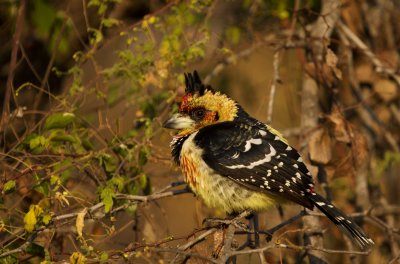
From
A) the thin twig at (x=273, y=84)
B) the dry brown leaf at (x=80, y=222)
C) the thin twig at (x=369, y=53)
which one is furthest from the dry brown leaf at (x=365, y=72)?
the dry brown leaf at (x=80, y=222)

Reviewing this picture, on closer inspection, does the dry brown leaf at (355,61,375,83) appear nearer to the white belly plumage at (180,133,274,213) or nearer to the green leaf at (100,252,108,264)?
the white belly plumage at (180,133,274,213)

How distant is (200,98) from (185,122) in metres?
0.18

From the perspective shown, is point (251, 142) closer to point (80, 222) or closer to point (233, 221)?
point (233, 221)

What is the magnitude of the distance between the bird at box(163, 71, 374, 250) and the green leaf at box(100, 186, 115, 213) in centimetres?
57

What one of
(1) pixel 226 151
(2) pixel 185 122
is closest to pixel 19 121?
(2) pixel 185 122

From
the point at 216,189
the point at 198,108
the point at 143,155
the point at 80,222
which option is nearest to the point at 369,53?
the point at 198,108

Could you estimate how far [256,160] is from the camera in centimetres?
426

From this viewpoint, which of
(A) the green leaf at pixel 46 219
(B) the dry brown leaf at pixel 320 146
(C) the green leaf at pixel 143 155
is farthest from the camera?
(B) the dry brown leaf at pixel 320 146

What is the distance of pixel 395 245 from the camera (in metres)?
5.59

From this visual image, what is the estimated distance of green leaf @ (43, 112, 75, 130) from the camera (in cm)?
431

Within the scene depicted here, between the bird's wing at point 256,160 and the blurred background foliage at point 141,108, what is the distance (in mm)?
458

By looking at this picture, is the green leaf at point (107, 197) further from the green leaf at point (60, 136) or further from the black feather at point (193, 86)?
the black feather at point (193, 86)

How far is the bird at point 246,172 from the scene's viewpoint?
A: 13.7 ft

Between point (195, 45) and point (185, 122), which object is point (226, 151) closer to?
point (185, 122)
